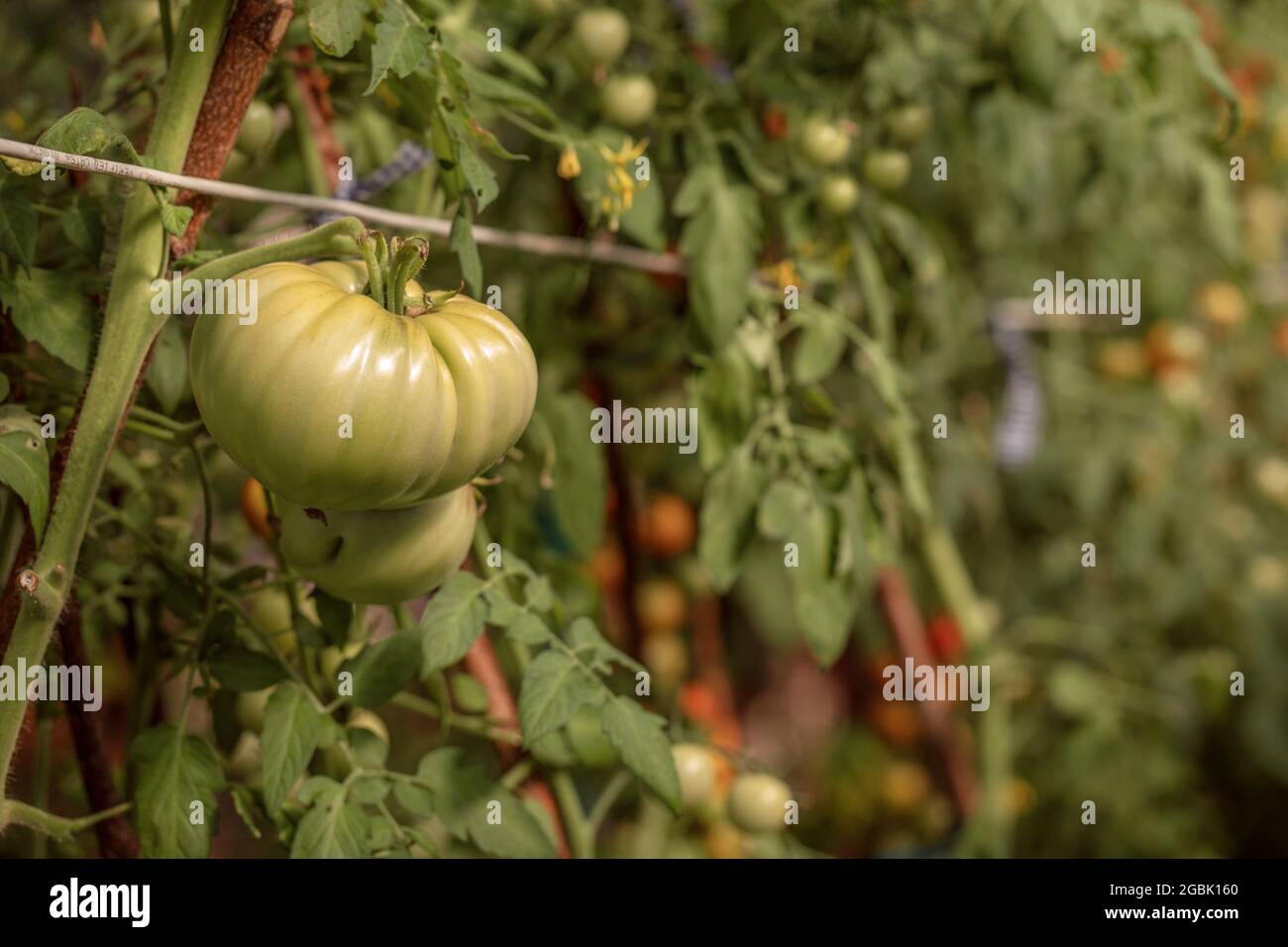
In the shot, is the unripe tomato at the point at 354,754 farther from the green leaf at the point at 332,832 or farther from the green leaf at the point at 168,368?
the green leaf at the point at 168,368

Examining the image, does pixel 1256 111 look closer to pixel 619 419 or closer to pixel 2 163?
pixel 619 419

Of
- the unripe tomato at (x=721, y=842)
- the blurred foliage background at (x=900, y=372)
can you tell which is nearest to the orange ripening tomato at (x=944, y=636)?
the blurred foliage background at (x=900, y=372)

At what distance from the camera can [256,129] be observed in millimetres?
694

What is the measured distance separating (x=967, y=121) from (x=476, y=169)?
0.58 metres

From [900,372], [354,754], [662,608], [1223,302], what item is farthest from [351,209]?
[1223,302]

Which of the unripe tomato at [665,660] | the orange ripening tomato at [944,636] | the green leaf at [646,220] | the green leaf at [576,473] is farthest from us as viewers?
the orange ripening tomato at [944,636]

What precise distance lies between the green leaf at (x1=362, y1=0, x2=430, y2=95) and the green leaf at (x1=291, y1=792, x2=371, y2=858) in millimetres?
337

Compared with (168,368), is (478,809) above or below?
below

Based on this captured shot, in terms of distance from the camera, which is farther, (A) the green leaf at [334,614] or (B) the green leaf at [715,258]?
(B) the green leaf at [715,258]

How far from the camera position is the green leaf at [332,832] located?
0.57 meters

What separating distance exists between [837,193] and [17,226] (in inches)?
22.9

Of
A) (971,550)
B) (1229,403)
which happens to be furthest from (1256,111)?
(971,550)

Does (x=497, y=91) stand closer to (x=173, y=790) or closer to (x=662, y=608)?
(x=173, y=790)

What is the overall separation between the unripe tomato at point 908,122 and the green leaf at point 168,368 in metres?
0.60
